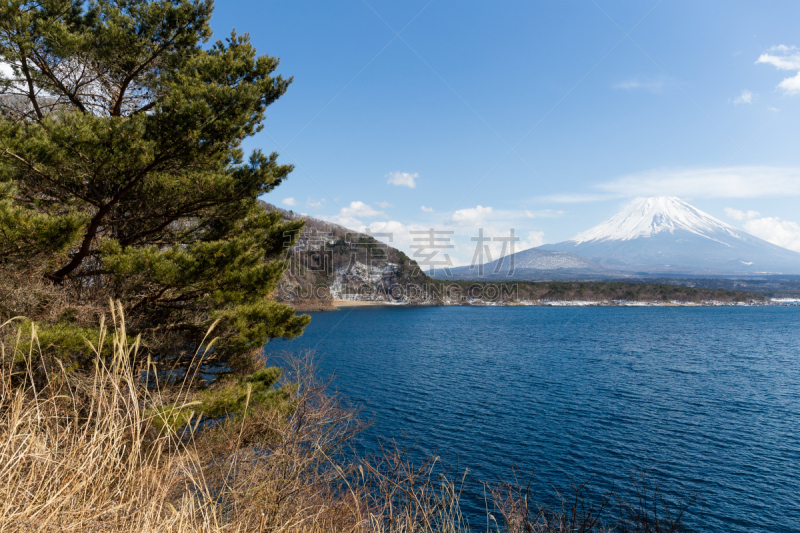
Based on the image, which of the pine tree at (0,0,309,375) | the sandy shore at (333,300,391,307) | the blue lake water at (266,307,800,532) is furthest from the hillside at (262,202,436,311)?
the pine tree at (0,0,309,375)

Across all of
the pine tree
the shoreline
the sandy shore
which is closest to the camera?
the pine tree

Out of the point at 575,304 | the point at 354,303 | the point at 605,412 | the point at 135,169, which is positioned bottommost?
the point at 605,412

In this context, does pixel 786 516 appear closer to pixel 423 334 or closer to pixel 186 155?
pixel 186 155

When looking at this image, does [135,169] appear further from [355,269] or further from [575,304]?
[575,304]

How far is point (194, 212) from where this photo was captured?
9.55m

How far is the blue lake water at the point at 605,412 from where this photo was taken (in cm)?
1403

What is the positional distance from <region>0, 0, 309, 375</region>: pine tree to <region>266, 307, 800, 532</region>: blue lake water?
7.56 m

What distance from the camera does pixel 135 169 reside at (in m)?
7.55

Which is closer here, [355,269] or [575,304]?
[355,269]

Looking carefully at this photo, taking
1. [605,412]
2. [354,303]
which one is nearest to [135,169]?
[605,412]

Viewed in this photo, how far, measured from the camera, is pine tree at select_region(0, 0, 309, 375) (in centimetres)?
671

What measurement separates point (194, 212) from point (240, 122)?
3140mm

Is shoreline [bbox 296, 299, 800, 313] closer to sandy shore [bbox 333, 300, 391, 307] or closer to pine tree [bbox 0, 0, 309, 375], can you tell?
sandy shore [bbox 333, 300, 391, 307]

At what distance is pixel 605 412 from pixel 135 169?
22.3m
